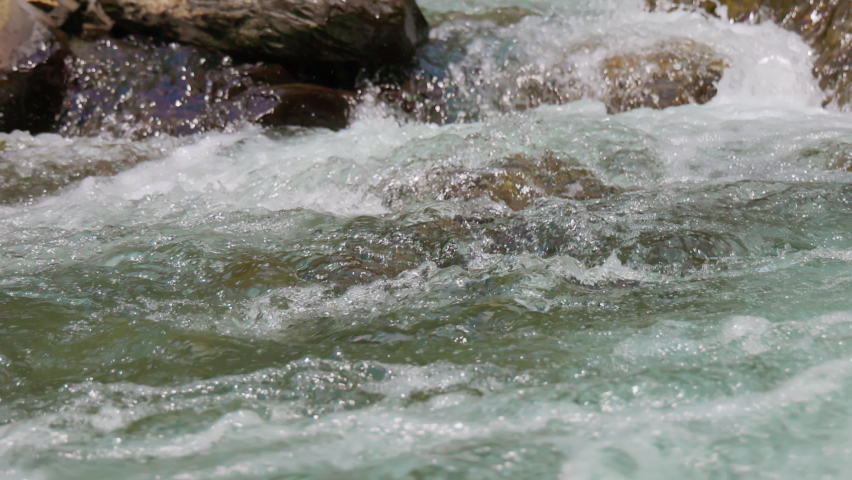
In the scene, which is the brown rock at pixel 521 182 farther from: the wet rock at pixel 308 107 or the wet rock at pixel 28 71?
the wet rock at pixel 28 71

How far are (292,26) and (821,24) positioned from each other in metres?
4.23

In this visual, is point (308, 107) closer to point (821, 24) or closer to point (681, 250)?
point (681, 250)

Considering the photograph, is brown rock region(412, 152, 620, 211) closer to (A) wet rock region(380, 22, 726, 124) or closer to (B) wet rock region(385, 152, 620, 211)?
(B) wet rock region(385, 152, 620, 211)

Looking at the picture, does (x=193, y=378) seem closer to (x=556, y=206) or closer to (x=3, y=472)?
(x=3, y=472)

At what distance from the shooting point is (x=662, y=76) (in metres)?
5.64

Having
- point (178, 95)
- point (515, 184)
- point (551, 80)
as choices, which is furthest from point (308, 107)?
point (515, 184)

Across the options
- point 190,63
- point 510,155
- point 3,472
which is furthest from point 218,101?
point 3,472

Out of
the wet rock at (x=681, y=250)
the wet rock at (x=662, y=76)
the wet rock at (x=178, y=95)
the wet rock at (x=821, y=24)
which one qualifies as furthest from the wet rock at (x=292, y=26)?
the wet rock at (x=681, y=250)

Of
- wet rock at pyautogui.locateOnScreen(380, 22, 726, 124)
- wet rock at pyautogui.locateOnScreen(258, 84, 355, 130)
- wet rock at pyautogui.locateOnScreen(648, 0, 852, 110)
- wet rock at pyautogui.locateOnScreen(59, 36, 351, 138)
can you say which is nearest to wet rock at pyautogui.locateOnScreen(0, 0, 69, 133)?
wet rock at pyautogui.locateOnScreen(59, 36, 351, 138)

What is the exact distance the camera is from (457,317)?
2.46 meters

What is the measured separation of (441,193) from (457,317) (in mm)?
1585

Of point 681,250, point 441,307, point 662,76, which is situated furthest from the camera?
point 662,76

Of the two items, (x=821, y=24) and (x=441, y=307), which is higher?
(x=821, y=24)

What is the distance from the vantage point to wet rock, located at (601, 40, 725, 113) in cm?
556
